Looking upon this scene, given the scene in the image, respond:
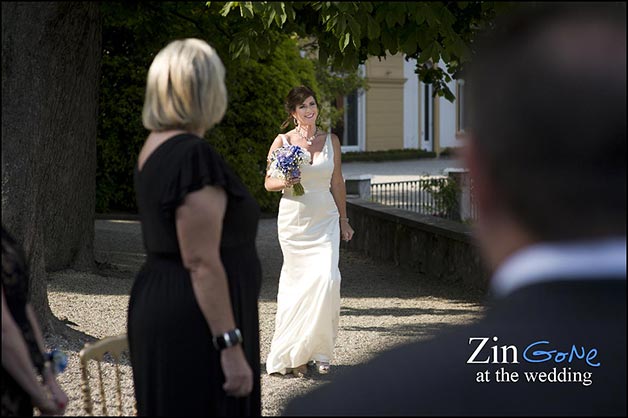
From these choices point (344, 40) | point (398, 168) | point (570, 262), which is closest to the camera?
point (570, 262)

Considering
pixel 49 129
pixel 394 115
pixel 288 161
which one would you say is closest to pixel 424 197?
pixel 49 129

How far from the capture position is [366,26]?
26.9 feet

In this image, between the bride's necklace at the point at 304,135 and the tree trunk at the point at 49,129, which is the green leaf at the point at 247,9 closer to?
the bride's necklace at the point at 304,135

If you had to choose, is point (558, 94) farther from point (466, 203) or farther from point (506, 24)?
point (466, 203)

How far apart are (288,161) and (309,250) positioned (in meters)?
0.66

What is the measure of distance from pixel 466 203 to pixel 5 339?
13.9m

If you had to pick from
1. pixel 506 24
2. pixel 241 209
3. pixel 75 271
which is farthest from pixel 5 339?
pixel 75 271

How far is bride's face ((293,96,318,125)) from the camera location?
26.1 feet

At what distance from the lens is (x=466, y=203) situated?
16.6 meters

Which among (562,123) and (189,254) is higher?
(562,123)

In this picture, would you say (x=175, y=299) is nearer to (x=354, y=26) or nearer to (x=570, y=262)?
(x=570, y=262)

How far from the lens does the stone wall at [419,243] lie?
40.4 ft

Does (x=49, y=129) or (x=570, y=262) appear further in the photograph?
(x=49, y=129)

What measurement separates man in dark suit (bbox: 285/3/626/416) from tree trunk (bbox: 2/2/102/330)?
5.79m
